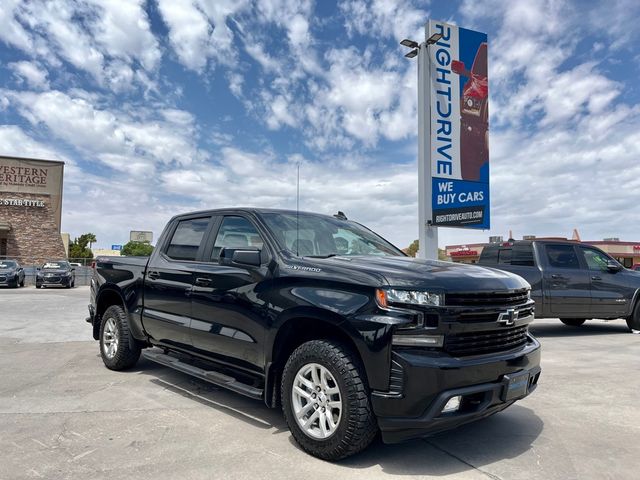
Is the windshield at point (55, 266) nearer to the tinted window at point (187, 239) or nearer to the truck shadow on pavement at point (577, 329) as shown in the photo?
the truck shadow on pavement at point (577, 329)

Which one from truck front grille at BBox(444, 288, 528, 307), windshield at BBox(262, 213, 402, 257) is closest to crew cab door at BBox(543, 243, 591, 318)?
windshield at BBox(262, 213, 402, 257)

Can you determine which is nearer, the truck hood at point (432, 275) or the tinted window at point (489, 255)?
the truck hood at point (432, 275)

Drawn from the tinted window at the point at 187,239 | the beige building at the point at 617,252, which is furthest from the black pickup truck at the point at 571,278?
the beige building at the point at 617,252

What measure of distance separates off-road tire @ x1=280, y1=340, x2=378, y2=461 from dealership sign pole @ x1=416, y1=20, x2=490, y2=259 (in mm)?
9755

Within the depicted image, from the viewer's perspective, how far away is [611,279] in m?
10.0

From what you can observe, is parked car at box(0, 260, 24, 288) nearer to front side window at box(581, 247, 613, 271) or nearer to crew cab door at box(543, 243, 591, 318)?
crew cab door at box(543, 243, 591, 318)

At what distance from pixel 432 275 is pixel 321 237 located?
1442 millimetres

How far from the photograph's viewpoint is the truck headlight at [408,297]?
10.8ft

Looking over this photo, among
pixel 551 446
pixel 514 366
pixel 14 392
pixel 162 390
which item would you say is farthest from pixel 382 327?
pixel 14 392

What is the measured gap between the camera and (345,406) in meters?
3.34

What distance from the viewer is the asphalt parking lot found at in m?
3.41

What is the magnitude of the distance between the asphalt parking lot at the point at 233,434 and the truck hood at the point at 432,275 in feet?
4.02

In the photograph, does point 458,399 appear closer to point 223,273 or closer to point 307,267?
point 307,267

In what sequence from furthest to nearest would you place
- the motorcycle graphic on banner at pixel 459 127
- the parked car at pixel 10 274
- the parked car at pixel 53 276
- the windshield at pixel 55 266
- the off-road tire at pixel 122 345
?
the windshield at pixel 55 266, the parked car at pixel 53 276, the parked car at pixel 10 274, the motorcycle graphic on banner at pixel 459 127, the off-road tire at pixel 122 345
